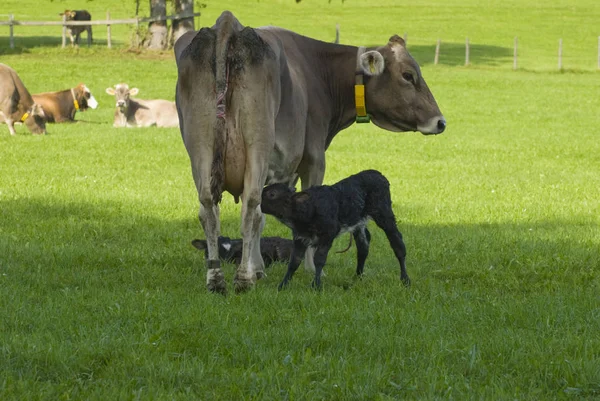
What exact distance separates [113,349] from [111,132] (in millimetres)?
17412

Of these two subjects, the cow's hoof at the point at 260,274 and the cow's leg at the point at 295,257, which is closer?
the cow's leg at the point at 295,257

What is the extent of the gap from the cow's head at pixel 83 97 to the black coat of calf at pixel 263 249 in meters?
18.0

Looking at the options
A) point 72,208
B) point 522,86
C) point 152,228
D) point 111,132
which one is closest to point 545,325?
point 152,228

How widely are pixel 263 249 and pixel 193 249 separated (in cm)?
78

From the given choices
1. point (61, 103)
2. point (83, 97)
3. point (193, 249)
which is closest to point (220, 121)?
point (193, 249)

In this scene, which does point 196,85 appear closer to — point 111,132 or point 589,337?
point 589,337

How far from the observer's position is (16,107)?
22.5 meters

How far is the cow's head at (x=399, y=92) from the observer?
30.7 ft

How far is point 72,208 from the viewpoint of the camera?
1234 centimetres

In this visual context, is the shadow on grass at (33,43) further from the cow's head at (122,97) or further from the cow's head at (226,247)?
the cow's head at (226,247)

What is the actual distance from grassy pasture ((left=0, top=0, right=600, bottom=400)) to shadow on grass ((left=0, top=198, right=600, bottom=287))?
0.03 meters

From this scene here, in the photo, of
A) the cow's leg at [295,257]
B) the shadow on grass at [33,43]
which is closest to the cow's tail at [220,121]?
the cow's leg at [295,257]

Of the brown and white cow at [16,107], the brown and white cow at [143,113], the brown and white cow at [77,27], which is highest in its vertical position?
the brown and white cow at [16,107]

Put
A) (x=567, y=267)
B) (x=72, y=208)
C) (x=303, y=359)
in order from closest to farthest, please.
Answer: (x=303, y=359)
(x=567, y=267)
(x=72, y=208)
